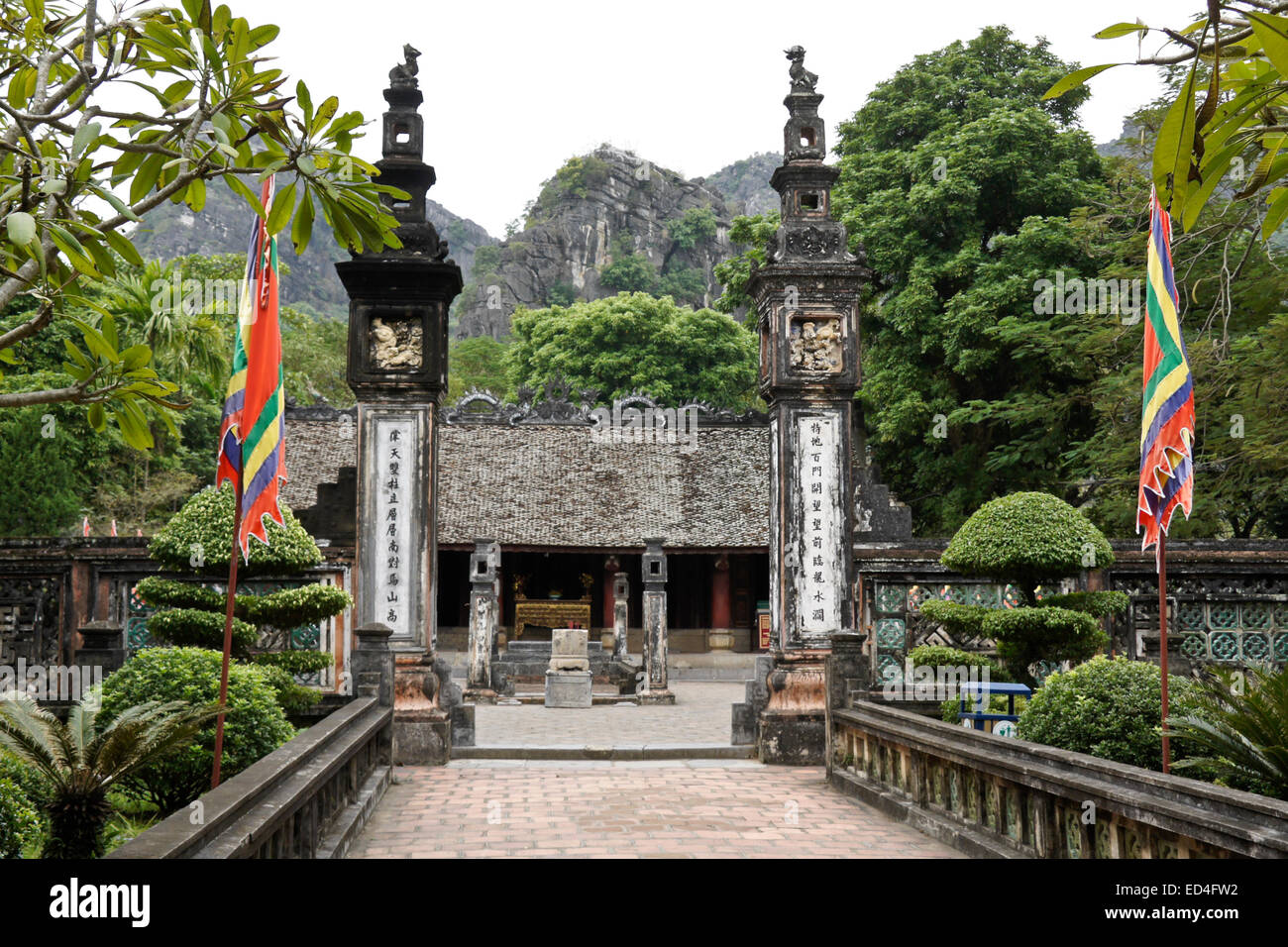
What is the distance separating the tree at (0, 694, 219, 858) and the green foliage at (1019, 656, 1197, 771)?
4.35m

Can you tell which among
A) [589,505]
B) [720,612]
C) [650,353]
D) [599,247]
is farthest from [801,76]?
[599,247]

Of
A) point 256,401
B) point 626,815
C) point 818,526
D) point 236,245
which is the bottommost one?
point 626,815

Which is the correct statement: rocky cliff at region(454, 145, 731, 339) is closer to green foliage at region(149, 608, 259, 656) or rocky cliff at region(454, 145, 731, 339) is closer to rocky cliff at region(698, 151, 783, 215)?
rocky cliff at region(698, 151, 783, 215)

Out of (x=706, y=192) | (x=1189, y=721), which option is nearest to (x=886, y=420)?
(x=1189, y=721)

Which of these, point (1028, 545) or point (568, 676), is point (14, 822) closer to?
point (1028, 545)

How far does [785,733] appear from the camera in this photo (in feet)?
31.8

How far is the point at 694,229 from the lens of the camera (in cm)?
5850

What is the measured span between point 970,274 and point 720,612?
1017cm

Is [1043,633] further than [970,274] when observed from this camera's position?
No

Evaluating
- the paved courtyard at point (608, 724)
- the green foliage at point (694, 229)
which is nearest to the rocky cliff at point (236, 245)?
the green foliage at point (694, 229)

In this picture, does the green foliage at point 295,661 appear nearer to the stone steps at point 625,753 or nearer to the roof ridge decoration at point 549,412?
the stone steps at point 625,753

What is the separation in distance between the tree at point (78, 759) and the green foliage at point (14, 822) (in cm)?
12

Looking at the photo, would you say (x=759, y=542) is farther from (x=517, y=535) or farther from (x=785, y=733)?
(x=785, y=733)
